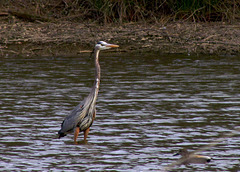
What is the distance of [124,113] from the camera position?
9492 millimetres

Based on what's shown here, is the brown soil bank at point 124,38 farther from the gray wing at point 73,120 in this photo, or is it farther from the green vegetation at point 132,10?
Result: the gray wing at point 73,120

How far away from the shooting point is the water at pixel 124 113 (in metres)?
6.86

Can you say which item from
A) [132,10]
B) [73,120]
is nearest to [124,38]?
[132,10]

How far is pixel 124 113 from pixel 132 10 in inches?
471

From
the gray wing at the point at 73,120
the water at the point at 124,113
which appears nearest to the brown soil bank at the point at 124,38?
the water at the point at 124,113

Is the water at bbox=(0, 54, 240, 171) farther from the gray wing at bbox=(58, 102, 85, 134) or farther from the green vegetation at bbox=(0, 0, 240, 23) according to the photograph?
the green vegetation at bbox=(0, 0, 240, 23)

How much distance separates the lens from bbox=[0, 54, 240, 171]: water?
6.86 meters

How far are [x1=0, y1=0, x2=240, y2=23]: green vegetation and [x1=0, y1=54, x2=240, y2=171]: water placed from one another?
15.8 ft

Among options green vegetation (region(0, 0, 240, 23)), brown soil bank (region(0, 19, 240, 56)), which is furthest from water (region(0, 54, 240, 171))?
green vegetation (region(0, 0, 240, 23))

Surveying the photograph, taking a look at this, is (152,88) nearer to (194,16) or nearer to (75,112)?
(75,112)

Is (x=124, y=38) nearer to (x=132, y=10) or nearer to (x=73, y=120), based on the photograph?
(x=132, y=10)

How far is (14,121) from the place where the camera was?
8.88m

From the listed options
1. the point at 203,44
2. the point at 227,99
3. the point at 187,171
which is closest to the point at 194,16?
the point at 203,44

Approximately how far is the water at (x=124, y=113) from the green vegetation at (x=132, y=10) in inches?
190
